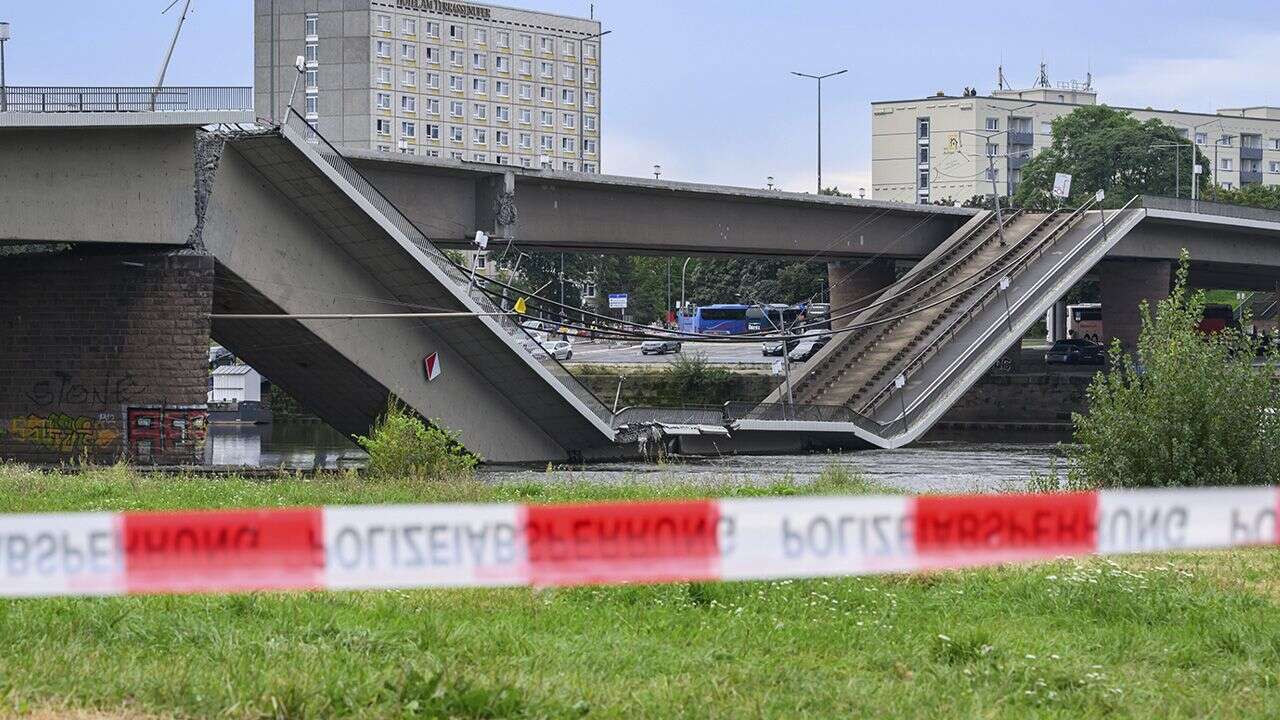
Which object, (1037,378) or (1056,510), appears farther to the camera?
(1037,378)

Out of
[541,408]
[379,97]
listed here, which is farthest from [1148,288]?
[379,97]

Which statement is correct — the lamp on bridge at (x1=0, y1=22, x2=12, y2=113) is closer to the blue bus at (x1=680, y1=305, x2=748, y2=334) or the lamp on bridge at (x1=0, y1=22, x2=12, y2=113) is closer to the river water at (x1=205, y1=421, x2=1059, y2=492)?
the river water at (x1=205, y1=421, x2=1059, y2=492)

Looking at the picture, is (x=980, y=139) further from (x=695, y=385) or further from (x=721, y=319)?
(x=695, y=385)

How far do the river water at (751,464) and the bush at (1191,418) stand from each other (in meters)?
4.64

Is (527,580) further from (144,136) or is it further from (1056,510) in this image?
(144,136)

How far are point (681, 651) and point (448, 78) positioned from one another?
11926cm

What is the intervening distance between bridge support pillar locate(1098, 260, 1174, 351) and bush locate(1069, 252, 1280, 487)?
43667mm

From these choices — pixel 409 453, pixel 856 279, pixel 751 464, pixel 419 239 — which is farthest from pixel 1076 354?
pixel 409 453

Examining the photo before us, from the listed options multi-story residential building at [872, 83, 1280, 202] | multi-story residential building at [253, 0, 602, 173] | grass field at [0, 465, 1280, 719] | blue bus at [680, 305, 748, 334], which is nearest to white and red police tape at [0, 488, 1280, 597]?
grass field at [0, 465, 1280, 719]

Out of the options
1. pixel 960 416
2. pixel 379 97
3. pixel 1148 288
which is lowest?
pixel 960 416

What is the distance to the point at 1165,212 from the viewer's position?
57.3 metres

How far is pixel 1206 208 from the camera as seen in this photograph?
58969mm

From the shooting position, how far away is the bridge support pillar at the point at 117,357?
1206 inches

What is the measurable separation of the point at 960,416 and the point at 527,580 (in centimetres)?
6250
